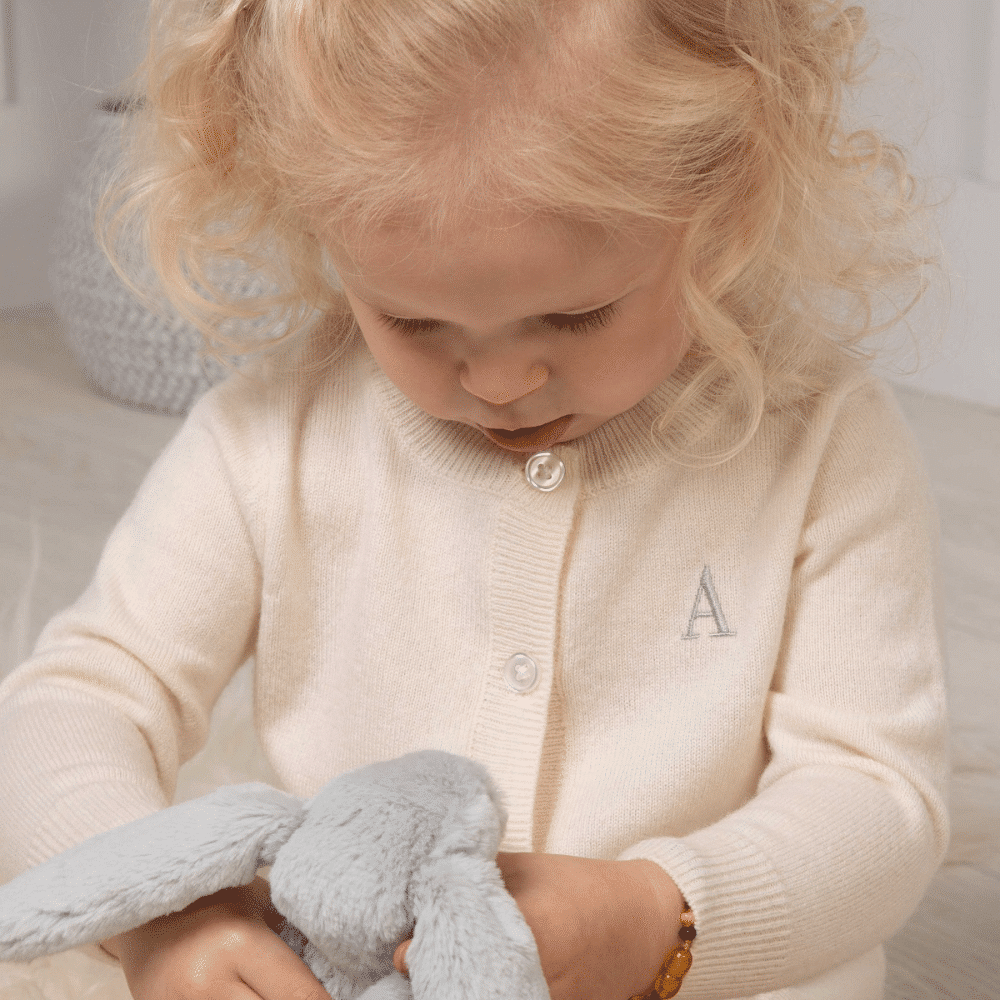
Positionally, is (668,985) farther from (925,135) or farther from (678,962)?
(925,135)

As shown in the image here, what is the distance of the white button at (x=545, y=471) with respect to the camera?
0.60 meters

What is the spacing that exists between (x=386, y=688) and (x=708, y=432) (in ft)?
0.63

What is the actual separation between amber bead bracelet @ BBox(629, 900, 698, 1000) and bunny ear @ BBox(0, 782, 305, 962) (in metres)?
0.16

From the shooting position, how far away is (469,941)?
0.39 m

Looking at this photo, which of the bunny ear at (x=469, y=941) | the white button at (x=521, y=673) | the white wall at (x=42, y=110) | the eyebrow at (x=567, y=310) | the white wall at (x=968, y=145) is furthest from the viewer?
the white wall at (x=42, y=110)

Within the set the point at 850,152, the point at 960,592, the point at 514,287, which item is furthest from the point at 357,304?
the point at 960,592

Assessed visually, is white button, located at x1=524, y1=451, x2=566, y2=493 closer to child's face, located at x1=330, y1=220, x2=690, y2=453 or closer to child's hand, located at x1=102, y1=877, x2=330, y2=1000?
child's face, located at x1=330, y1=220, x2=690, y2=453

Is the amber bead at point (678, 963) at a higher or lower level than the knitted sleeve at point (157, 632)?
lower

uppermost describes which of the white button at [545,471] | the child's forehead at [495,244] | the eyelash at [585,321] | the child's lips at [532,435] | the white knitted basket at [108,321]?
the child's forehead at [495,244]

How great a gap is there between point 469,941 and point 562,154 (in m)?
0.26

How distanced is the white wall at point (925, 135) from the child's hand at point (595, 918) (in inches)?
26.9

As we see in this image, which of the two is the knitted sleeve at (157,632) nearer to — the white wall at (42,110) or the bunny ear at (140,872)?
the bunny ear at (140,872)

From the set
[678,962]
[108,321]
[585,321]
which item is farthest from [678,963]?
[108,321]

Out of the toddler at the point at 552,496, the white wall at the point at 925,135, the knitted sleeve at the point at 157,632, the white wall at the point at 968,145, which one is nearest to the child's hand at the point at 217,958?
the toddler at the point at 552,496
